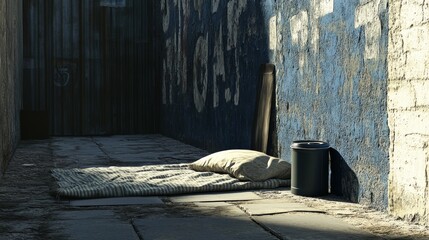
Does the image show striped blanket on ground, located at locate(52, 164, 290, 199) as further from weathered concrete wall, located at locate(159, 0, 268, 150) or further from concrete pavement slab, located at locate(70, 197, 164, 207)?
weathered concrete wall, located at locate(159, 0, 268, 150)

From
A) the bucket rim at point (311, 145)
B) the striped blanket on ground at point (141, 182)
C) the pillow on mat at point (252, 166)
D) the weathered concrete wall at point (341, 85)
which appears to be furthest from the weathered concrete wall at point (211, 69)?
the bucket rim at point (311, 145)

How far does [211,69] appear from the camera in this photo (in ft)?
30.0

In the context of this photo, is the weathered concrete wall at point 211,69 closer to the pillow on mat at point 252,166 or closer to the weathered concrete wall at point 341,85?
the weathered concrete wall at point 341,85

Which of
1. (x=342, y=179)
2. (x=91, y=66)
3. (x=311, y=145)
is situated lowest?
(x=342, y=179)

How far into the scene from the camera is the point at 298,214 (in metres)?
4.25

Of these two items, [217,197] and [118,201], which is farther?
[217,197]

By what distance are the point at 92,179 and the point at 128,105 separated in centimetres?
736

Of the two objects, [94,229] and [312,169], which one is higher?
[312,169]

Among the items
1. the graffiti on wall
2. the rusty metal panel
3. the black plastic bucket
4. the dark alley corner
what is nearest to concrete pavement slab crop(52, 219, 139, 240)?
the dark alley corner

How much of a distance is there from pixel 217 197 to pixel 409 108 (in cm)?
160

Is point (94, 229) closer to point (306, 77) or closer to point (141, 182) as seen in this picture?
point (141, 182)

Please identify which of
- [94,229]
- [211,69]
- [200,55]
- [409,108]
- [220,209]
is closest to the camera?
[94,229]

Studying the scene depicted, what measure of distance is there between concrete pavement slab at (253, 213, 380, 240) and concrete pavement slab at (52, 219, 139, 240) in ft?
2.47

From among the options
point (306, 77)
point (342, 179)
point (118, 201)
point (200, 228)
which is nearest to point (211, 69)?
point (306, 77)
